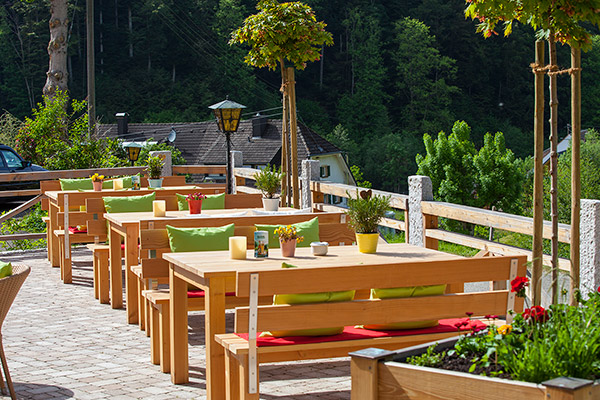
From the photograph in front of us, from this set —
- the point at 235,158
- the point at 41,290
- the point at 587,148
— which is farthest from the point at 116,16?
the point at 41,290

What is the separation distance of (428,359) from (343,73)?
250 feet

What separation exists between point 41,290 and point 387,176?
200 ft

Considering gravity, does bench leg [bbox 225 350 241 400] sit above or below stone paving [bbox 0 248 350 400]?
above

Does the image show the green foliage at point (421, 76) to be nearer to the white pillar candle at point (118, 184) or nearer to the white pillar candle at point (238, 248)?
the white pillar candle at point (118, 184)

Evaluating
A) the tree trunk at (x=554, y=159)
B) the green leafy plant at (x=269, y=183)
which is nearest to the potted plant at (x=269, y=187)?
the green leafy plant at (x=269, y=183)

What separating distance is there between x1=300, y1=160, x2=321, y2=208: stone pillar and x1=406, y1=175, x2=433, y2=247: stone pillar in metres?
2.49

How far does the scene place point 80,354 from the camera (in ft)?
19.8

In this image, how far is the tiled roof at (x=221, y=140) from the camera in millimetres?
50812

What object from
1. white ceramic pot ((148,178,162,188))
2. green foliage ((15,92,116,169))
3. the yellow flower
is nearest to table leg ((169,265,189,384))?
the yellow flower

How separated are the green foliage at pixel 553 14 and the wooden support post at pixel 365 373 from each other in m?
1.76

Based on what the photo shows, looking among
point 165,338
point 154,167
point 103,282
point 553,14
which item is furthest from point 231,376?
point 154,167

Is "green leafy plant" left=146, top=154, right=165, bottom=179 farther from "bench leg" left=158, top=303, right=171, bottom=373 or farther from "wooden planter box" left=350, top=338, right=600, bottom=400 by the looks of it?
"wooden planter box" left=350, top=338, right=600, bottom=400

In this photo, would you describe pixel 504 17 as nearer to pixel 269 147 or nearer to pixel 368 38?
pixel 269 147

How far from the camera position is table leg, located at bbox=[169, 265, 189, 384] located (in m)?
5.16
